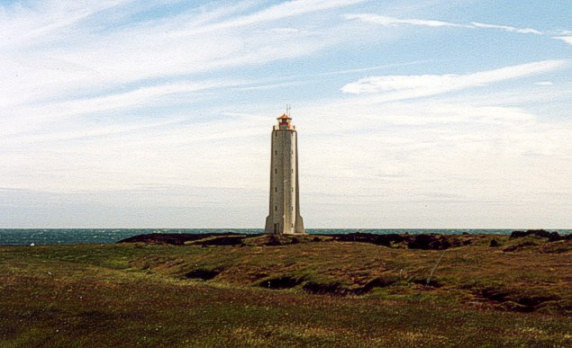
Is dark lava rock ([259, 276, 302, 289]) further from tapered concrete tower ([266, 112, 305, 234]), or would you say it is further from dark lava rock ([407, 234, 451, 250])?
tapered concrete tower ([266, 112, 305, 234])

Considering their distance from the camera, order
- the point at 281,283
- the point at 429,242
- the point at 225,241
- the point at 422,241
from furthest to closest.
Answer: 1. the point at 225,241
2. the point at 422,241
3. the point at 429,242
4. the point at 281,283

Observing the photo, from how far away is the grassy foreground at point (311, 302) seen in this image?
25141 millimetres

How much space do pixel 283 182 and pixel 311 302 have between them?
74.8 m

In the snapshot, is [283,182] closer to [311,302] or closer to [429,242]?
[429,242]

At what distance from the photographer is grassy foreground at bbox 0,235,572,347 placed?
2514 cm

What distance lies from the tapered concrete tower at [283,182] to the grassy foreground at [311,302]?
139 ft

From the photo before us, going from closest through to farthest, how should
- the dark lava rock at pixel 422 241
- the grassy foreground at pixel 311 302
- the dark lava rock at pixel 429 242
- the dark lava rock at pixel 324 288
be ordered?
the grassy foreground at pixel 311 302 < the dark lava rock at pixel 324 288 < the dark lava rock at pixel 429 242 < the dark lava rock at pixel 422 241

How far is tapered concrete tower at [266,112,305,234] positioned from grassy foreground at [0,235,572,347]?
139ft

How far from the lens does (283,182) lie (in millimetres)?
110938

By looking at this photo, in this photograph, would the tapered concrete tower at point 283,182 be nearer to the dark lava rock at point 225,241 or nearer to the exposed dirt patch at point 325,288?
the dark lava rock at point 225,241

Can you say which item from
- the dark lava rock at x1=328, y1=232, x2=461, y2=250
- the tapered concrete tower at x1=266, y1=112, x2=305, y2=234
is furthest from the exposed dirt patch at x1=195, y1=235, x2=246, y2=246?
the dark lava rock at x1=328, y1=232, x2=461, y2=250

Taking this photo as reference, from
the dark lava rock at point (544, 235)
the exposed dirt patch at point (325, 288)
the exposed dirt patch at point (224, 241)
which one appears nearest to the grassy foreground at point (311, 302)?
the exposed dirt patch at point (325, 288)

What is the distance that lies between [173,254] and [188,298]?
42.7 m

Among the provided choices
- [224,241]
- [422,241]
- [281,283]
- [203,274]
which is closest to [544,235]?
[422,241]
